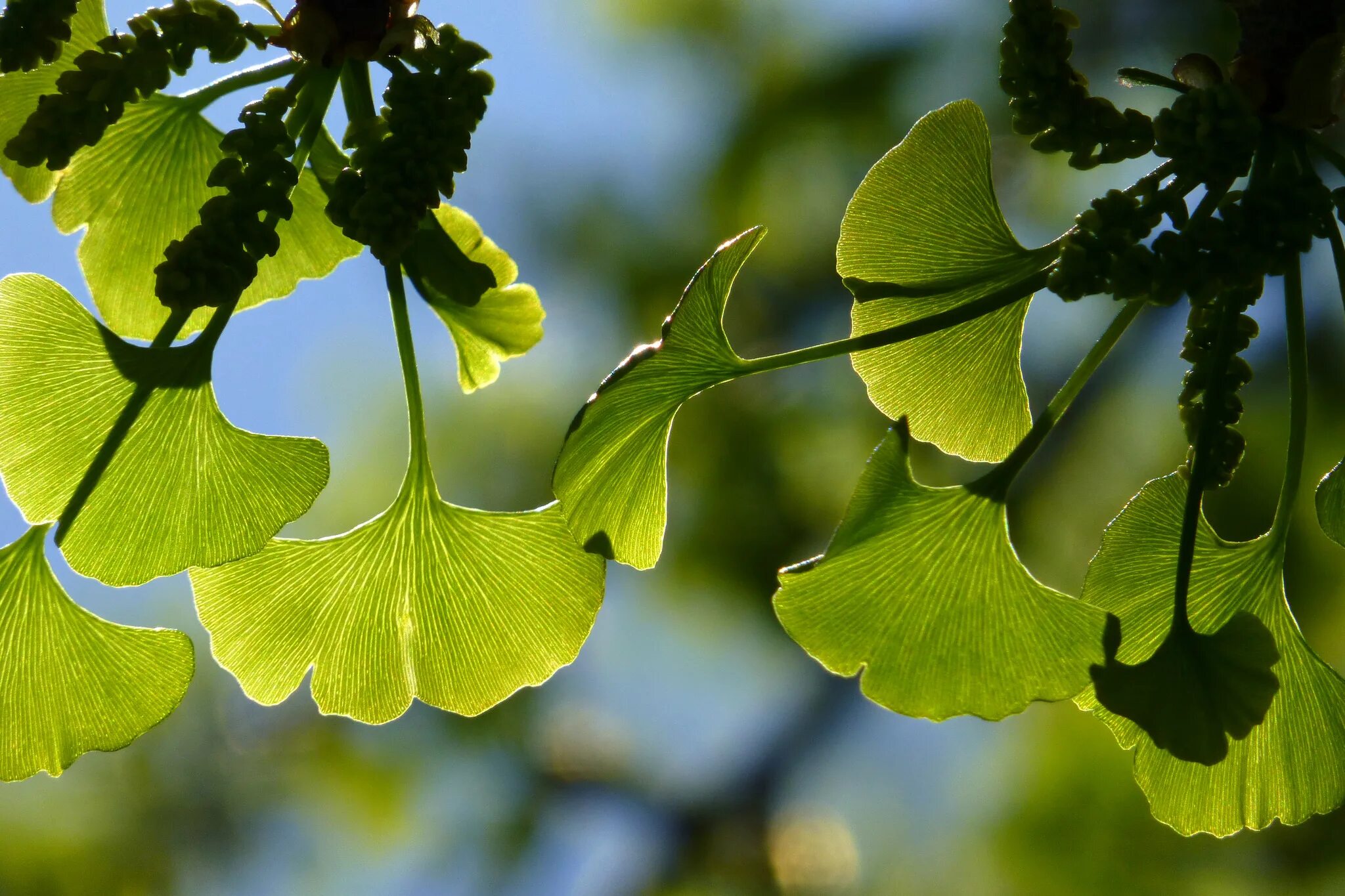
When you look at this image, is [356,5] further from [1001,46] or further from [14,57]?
[1001,46]

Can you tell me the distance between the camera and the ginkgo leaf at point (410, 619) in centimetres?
44

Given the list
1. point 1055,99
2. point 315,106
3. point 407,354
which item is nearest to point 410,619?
point 407,354

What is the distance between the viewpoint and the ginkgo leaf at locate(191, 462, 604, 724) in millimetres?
443

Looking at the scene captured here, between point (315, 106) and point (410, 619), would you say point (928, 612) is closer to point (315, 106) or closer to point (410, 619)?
point (410, 619)

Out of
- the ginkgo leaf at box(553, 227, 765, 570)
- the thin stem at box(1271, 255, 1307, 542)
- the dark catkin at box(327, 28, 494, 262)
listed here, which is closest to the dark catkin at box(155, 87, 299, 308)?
the dark catkin at box(327, 28, 494, 262)

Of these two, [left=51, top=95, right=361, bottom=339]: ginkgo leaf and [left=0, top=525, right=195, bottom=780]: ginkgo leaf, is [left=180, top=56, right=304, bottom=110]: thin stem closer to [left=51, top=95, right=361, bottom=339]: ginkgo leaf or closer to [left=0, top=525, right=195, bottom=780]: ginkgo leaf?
[left=51, top=95, right=361, bottom=339]: ginkgo leaf

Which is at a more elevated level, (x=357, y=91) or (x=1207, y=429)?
(x=357, y=91)

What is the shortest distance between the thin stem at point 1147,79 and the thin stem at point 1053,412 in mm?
87

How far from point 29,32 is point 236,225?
0.09 meters

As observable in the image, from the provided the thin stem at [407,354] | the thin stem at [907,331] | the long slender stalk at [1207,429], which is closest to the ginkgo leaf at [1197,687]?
the long slender stalk at [1207,429]

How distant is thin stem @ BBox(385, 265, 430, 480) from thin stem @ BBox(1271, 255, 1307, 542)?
13.4 inches

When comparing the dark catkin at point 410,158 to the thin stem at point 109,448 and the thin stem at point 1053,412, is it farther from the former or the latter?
the thin stem at point 1053,412

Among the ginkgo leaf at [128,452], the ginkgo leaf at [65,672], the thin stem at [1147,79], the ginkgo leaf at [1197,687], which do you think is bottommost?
the ginkgo leaf at [65,672]

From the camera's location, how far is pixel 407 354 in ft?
1.38
